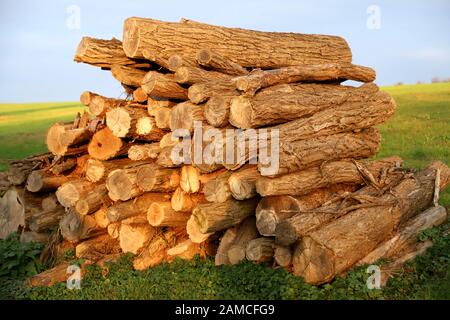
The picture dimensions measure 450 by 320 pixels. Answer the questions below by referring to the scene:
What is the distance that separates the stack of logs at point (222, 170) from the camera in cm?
778

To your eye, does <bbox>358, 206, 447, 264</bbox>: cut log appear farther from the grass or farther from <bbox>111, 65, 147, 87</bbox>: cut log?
<bbox>111, 65, 147, 87</bbox>: cut log

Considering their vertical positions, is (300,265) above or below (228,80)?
below

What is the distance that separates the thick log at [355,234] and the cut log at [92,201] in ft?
12.4

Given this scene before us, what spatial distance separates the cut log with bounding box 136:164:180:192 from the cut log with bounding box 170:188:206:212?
0.15 meters

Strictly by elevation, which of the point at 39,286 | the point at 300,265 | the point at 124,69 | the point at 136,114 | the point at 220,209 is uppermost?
the point at 124,69

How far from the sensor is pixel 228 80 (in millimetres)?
8680

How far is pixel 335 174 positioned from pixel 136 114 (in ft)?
11.0

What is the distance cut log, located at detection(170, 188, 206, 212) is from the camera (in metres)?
8.66

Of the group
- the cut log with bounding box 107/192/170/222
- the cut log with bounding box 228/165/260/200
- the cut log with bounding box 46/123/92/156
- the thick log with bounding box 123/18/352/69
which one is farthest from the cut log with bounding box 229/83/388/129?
the cut log with bounding box 46/123/92/156

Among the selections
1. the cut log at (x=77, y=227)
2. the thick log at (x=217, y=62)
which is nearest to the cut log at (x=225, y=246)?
the cut log at (x=77, y=227)

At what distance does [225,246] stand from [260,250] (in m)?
0.87

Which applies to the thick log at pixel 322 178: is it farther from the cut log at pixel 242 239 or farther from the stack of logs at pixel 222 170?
the cut log at pixel 242 239

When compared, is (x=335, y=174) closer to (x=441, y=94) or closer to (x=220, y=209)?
(x=220, y=209)
